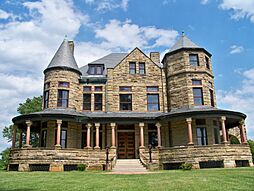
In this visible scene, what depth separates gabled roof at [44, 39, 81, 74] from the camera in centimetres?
2777

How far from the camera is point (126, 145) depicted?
26.8 m

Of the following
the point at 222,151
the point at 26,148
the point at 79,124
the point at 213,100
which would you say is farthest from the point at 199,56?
the point at 26,148

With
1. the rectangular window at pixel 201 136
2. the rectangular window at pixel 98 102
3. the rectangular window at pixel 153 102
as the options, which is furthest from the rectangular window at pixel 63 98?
the rectangular window at pixel 201 136

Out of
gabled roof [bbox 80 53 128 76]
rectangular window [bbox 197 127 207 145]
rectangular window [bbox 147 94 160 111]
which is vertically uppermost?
gabled roof [bbox 80 53 128 76]

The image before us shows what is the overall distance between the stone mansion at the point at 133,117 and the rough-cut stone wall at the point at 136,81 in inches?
4.0

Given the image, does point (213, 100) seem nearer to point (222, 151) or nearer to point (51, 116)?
point (222, 151)

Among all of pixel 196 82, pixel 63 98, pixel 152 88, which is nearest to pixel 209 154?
pixel 196 82

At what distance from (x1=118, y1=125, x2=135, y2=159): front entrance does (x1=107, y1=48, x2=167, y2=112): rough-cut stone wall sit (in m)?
2.51

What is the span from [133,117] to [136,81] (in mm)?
5128

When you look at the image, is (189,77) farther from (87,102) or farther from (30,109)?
(30,109)

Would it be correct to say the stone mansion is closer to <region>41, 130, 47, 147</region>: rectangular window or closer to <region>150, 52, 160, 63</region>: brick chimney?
<region>41, 130, 47, 147</region>: rectangular window

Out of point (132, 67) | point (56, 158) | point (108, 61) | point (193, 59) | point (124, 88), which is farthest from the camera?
point (108, 61)

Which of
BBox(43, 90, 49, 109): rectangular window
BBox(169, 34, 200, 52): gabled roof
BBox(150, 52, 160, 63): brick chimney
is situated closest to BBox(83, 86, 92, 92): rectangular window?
BBox(43, 90, 49, 109): rectangular window

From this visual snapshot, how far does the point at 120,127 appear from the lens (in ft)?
89.0
